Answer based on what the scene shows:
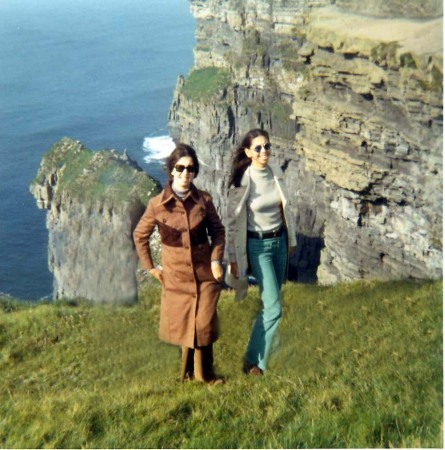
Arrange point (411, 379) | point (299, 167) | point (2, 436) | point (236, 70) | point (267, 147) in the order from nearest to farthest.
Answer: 1. point (2, 436)
2. point (411, 379)
3. point (267, 147)
4. point (299, 167)
5. point (236, 70)

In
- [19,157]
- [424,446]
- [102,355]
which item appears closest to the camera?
[424,446]

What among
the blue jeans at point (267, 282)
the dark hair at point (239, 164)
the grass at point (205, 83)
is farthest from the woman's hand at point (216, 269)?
the grass at point (205, 83)

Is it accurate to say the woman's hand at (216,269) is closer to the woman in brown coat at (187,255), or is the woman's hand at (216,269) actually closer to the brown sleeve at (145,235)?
the woman in brown coat at (187,255)

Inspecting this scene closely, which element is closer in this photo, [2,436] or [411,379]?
[2,436]

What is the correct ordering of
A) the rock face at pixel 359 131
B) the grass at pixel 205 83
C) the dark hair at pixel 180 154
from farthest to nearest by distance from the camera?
the grass at pixel 205 83, the rock face at pixel 359 131, the dark hair at pixel 180 154

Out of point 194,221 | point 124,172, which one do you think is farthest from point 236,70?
point 194,221

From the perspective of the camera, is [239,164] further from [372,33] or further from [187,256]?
[372,33]

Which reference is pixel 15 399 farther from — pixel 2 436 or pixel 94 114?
pixel 94 114

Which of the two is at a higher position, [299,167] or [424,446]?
[424,446]
